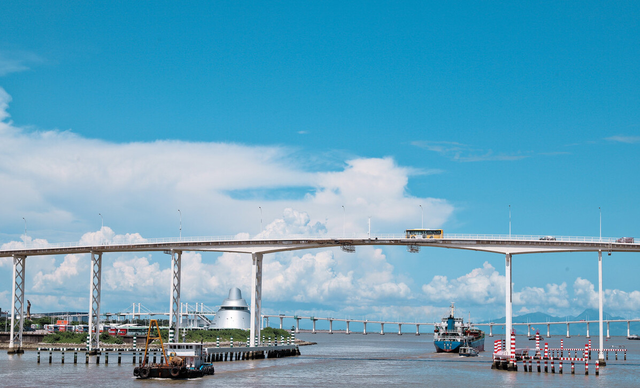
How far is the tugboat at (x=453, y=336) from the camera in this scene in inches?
4710

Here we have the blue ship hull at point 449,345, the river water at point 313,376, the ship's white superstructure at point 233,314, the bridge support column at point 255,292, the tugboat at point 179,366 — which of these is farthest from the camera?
the ship's white superstructure at point 233,314

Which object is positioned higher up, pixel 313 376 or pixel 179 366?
pixel 179 366

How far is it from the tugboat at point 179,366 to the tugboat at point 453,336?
58.8 metres

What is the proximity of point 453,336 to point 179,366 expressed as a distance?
69.1 m

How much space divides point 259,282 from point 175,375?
28.7 meters

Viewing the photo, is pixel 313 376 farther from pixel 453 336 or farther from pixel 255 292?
pixel 453 336

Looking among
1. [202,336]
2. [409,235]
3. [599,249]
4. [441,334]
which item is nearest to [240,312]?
[202,336]

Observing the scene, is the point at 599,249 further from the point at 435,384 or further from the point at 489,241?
the point at 435,384

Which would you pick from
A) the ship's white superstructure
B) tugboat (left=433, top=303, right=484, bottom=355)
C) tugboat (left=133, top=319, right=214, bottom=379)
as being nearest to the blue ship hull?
tugboat (left=433, top=303, right=484, bottom=355)

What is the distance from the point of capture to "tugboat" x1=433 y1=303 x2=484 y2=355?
11962 centimetres

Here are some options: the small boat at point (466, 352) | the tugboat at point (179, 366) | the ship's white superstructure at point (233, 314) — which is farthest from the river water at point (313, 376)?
the ship's white superstructure at point (233, 314)

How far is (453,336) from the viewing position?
12256cm

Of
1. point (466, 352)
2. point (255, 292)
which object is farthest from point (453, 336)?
point (255, 292)

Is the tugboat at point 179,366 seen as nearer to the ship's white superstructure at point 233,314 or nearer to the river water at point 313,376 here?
the river water at point 313,376
